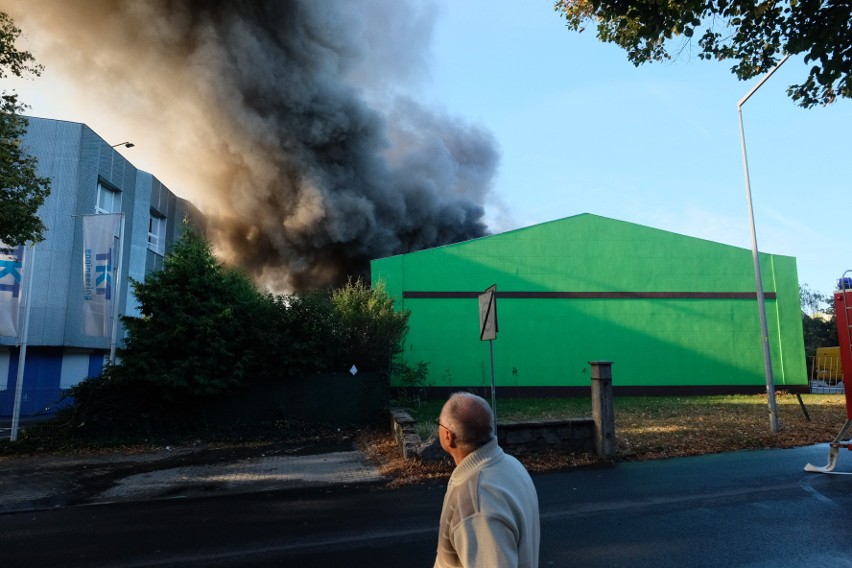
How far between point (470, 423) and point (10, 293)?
1379cm

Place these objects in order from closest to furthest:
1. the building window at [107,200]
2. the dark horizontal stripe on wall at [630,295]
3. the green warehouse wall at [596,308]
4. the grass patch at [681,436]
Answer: the grass patch at [681,436] → the building window at [107,200] → the green warehouse wall at [596,308] → the dark horizontal stripe on wall at [630,295]

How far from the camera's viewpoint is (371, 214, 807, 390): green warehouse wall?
67.3ft

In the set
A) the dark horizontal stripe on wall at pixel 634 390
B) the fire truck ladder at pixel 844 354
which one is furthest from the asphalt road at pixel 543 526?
the dark horizontal stripe on wall at pixel 634 390

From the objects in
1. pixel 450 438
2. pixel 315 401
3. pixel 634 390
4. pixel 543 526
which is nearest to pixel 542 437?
pixel 543 526

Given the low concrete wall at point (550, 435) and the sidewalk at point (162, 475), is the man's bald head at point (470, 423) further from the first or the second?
the low concrete wall at point (550, 435)

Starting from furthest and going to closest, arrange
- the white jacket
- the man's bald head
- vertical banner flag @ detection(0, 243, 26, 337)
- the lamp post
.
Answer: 1. vertical banner flag @ detection(0, 243, 26, 337)
2. the lamp post
3. the man's bald head
4. the white jacket

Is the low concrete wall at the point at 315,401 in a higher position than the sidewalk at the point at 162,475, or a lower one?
higher

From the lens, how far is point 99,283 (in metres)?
12.6

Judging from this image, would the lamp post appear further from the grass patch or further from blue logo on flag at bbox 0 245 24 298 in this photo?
blue logo on flag at bbox 0 245 24 298

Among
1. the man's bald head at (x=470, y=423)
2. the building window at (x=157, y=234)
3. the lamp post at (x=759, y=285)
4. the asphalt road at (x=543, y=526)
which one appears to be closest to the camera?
the man's bald head at (x=470, y=423)

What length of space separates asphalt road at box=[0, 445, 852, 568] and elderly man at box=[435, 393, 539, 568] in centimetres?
266

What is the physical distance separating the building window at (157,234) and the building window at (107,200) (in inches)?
99.5

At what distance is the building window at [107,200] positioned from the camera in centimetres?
1986

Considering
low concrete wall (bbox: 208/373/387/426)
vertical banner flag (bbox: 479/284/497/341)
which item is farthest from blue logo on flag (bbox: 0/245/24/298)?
vertical banner flag (bbox: 479/284/497/341)
